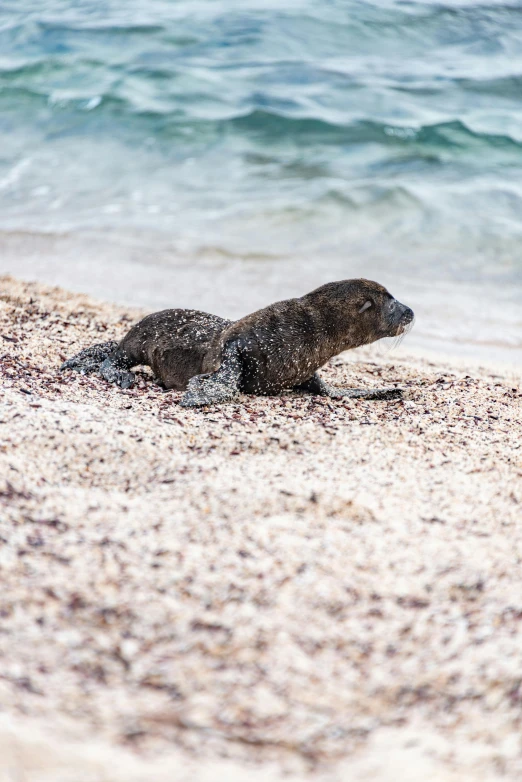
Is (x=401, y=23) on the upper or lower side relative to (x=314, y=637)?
upper

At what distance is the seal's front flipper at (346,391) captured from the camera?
5.11m

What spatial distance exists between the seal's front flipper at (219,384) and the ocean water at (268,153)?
11.3 feet

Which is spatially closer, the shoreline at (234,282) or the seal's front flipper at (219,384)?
the seal's front flipper at (219,384)

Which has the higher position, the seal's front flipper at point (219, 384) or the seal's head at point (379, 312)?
the seal's head at point (379, 312)

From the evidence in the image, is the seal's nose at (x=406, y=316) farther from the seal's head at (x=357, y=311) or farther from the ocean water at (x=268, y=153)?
the ocean water at (x=268, y=153)

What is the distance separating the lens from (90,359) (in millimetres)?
5445

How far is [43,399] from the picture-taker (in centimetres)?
430

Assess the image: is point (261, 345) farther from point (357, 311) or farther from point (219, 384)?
point (357, 311)

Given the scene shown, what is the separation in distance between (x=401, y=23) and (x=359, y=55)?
65.2 inches

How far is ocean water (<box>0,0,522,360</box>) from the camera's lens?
33.2ft

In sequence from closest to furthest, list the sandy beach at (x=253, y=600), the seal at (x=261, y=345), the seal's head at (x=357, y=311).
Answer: the sandy beach at (x=253, y=600) < the seal at (x=261, y=345) < the seal's head at (x=357, y=311)

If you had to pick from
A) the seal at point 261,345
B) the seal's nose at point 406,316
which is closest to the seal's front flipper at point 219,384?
the seal at point 261,345

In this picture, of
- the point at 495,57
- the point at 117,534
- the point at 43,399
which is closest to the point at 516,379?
the point at 43,399

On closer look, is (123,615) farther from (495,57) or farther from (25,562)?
(495,57)
